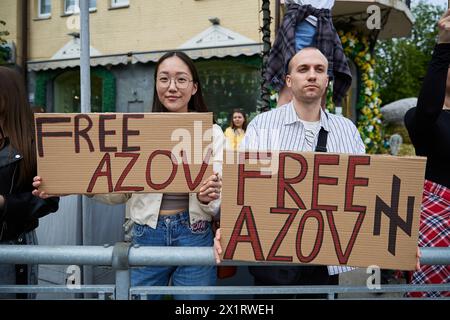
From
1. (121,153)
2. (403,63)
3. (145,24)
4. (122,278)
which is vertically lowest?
(122,278)

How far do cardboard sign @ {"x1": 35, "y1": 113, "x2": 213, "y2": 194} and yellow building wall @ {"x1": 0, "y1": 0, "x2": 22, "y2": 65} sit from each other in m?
11.6

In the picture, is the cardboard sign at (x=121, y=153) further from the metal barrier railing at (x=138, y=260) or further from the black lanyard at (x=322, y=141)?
the black lanyard at (x=322, y=141)

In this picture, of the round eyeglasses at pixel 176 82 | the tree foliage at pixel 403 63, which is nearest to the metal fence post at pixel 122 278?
the round eyeglasses at pixel 176 82

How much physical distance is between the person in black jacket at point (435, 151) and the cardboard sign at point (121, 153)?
85cm

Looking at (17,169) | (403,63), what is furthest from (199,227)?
(403,63)

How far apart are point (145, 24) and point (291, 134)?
31.3 feet

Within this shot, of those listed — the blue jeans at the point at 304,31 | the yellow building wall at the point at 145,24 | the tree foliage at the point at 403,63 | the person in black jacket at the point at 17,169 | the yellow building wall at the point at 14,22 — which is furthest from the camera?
the tree foliage at the point at 403,63

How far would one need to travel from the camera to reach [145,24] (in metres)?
10.5

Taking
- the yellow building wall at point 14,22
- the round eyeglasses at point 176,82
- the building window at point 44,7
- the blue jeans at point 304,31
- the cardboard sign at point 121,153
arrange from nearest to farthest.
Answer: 1. the cardboard sign at point 121,153
2. the round eyeglasses at point 176,82
3. the blue jeans at point 304,31
4. the yellow building wall at point 14,22
5. the building window at point 44,7

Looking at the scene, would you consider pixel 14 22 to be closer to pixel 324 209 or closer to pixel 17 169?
pixel 17 169

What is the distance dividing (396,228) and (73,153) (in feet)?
3.80

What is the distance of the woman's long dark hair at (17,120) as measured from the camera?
1710 millimetres

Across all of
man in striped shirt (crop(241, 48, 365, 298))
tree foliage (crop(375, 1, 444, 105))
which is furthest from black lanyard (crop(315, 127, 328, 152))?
tree foliage (crop(375, 1, 444, 105))

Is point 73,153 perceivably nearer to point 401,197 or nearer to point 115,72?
point 401,197
